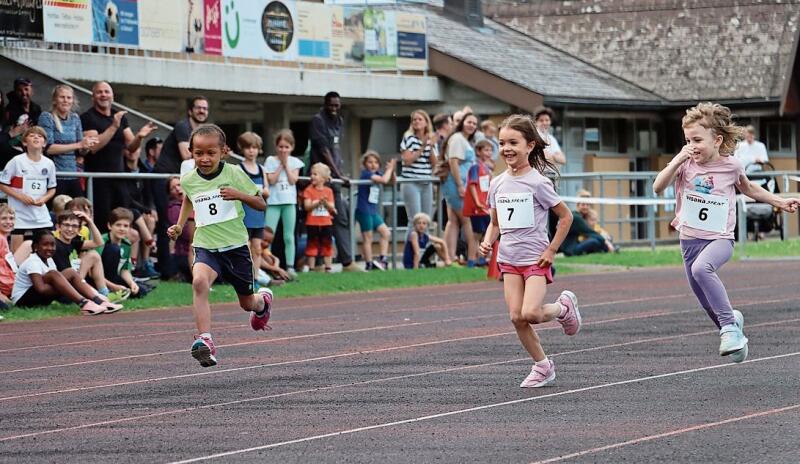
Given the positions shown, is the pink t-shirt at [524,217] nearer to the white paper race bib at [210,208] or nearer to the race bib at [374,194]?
the white paper race bib at [210,208]

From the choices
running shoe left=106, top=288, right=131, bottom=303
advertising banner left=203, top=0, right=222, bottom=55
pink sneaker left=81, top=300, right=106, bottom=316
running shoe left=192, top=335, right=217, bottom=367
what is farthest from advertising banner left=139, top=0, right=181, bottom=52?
running shoe left=192, top=335, right=217, bottom=367

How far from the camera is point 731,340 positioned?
33.7ft

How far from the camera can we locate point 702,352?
11469mm

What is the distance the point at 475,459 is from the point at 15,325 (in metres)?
8.34

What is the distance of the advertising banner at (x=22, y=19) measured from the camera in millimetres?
22219

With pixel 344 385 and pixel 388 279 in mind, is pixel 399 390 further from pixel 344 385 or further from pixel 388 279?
pixel 388 279

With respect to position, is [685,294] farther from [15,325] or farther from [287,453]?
[287,453]

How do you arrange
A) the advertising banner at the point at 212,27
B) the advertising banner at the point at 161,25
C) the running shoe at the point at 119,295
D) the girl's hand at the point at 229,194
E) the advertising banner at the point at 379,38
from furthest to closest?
1. the advertising banner at the point at 379,38
2. the advertising banner at the point at 212,27
3. the advertising banner at the point at 161,25
4. the running shoe at the point at 119,295
5. the girl's hand at the point at 229,194

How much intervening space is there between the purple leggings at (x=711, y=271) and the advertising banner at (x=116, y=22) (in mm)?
15071

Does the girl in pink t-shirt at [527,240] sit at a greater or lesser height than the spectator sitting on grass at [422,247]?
greater

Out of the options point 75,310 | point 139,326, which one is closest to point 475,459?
point 139,326

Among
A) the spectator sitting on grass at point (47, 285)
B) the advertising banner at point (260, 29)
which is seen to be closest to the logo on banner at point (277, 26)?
the advertising banner at point (260, 29)

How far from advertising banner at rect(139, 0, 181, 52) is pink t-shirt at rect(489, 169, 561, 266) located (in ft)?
53.2

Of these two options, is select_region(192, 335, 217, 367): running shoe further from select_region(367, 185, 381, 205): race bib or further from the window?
the window
